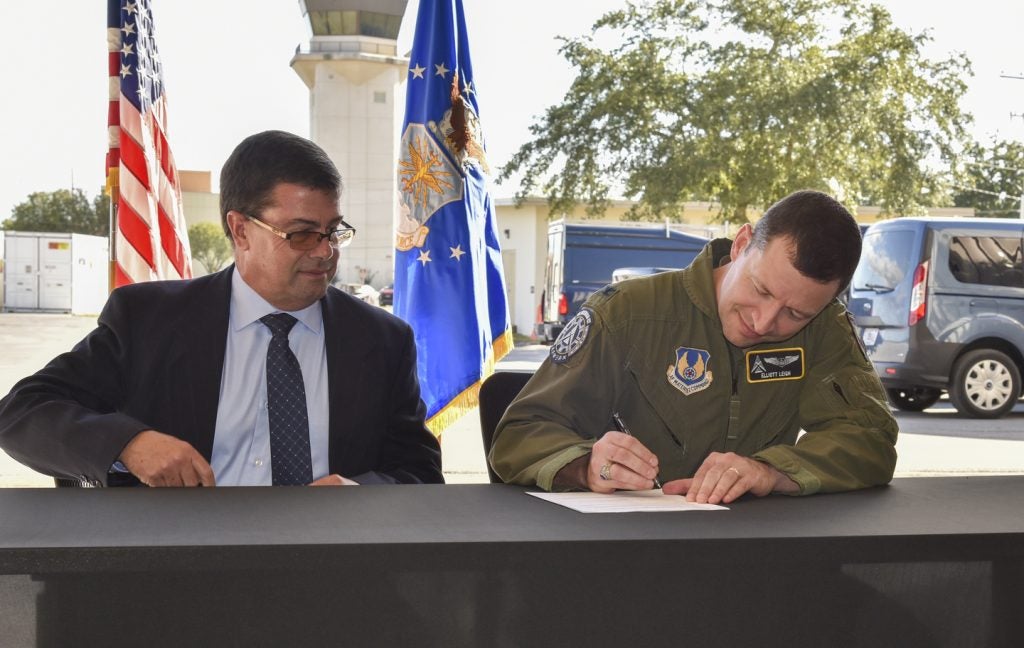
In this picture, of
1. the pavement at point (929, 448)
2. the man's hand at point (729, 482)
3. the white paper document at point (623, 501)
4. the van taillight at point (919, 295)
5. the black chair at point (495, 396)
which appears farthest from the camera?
the van taillight at point (919, 295)

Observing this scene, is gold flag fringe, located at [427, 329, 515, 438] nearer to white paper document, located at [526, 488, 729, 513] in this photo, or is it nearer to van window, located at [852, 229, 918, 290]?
white paper document, located at [526, 488, 729, 513]

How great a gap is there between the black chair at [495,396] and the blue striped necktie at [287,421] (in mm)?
404

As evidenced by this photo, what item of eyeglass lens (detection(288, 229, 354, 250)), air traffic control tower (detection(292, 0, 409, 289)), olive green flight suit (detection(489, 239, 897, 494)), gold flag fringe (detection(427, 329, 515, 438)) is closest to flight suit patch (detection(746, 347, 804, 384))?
olive green flight suit (detection(489, 239, 897, 494))

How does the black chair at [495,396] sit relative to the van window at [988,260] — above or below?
below

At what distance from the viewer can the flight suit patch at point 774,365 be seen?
227 cm

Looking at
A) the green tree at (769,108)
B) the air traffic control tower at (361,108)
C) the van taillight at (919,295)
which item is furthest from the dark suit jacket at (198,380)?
the air traffic control tower at (361,108)

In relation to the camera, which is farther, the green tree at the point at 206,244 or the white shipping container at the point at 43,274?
the green tree at the point at 206,244

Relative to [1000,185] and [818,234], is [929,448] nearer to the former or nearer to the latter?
[818,234]

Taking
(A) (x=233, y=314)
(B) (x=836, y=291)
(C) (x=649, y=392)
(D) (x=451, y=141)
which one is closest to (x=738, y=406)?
(C) (x=649, y=392)

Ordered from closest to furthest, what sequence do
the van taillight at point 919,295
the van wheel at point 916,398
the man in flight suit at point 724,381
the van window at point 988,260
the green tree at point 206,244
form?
the man in flight suit at point 724,381
the van taillight at point 919,295
the van window at point 988,260
the van wheel at point 916,398
the green tree at point 206,244

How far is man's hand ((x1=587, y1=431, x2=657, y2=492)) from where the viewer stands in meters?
1.85

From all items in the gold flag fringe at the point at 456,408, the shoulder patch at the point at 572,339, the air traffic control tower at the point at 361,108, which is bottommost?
the gold flag fringe at the point at 456,408

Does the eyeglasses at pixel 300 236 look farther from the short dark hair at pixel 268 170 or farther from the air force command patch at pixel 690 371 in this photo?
the air force command patch at pixel 690 371

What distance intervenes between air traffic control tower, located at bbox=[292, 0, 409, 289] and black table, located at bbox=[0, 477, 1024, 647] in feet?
136
